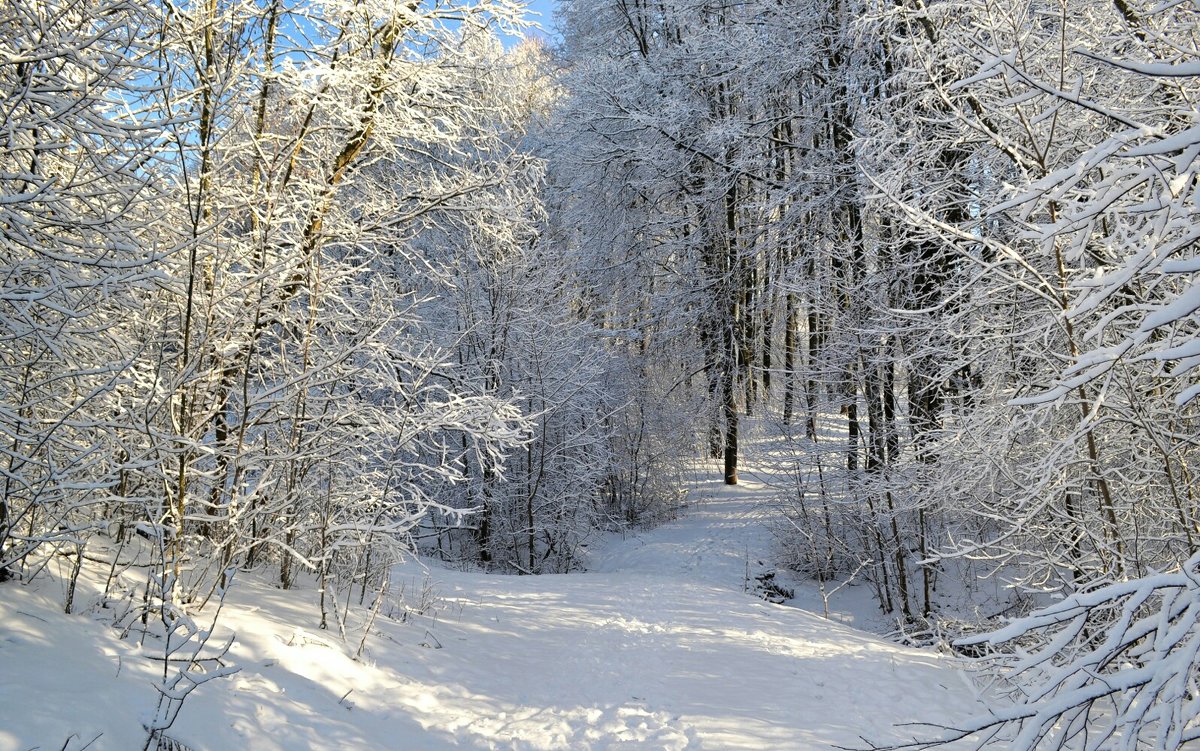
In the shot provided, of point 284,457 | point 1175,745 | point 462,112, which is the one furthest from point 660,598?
point 1175,745

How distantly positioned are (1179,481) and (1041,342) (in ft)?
6.52

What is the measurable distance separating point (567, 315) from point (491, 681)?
10.4 metres

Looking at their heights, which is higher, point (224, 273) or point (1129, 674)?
point (224, 273)

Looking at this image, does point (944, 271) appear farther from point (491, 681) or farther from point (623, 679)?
point (491, 681)

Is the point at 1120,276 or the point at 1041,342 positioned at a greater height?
the point at 1041,342

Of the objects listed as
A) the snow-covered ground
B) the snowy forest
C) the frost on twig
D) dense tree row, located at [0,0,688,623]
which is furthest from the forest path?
the frost on twig

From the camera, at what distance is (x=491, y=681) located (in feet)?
17.5

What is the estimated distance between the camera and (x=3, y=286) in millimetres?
3072

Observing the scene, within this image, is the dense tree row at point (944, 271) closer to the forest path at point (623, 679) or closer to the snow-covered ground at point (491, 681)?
the forest path at point (623, 679)

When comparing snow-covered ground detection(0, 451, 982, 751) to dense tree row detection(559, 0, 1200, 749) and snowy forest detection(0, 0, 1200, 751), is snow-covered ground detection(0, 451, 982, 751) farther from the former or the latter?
dense tree row detection(559, 0, 1200, 749)

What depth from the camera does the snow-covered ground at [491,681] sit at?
10.7 feet

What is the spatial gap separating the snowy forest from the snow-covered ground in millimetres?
211

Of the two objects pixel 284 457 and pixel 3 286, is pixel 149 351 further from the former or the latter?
pixel 3 286

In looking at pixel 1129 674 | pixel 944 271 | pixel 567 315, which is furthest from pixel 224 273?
pixel 567 315
